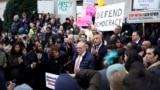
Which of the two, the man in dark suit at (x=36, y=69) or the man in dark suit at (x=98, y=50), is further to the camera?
the man in dark suit at (x=36, y=69)

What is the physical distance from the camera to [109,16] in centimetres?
1197

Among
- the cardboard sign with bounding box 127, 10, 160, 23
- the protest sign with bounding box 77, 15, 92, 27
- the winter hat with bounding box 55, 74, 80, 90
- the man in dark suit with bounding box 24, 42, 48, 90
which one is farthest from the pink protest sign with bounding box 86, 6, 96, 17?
the winter hat with bounding box 55, 74, 80, 90

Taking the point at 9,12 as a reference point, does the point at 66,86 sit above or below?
above

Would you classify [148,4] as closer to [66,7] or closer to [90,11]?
[90,11]

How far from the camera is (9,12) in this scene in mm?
26047

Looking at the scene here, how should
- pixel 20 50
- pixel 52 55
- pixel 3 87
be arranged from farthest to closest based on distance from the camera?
1. pixel 20 50
2. pixel 52 55
3. pixel 3 87

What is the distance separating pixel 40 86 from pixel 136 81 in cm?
735

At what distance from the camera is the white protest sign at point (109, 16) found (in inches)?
452

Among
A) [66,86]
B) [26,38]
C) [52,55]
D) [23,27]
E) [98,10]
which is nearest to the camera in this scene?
[66,86]

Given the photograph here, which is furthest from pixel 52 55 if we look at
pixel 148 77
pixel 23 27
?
pixel 23 27

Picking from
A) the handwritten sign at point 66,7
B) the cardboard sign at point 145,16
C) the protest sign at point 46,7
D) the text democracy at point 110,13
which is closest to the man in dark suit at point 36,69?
the text democracy at point 110,13

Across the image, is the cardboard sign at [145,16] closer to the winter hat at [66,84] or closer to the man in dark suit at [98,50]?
the man in dark suit at [98,50]

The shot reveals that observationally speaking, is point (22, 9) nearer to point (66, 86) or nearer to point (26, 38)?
point (26, 38)

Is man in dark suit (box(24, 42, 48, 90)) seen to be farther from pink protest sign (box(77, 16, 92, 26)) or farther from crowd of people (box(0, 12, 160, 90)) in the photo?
pink protest sign (box(77, 16, 92, 26))
